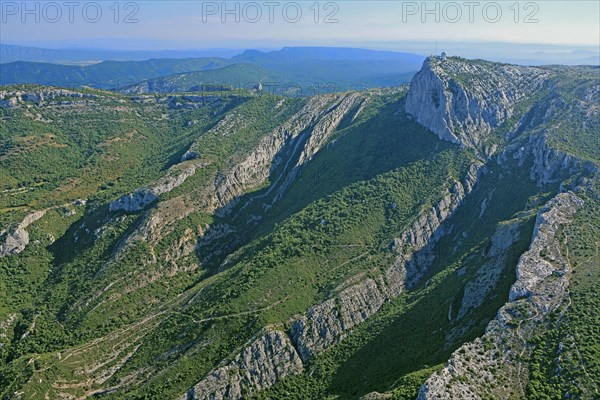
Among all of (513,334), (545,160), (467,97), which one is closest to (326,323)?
(513,334)

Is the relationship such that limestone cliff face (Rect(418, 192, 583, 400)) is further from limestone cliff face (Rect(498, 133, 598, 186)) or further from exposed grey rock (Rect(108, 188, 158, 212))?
exposed grey rock (Rect(108, 188, 158, 212))

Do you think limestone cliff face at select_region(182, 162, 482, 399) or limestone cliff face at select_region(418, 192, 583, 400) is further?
limestone cliff face at select_region(182, 162, 482, 399)

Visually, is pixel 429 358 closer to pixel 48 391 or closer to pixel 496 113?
pixel 48 391

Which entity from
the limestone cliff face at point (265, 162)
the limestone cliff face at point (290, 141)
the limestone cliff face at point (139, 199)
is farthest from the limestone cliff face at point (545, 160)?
the limestone cliff face at point (139, 199)

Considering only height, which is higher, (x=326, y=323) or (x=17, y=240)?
(x=17, y=240)

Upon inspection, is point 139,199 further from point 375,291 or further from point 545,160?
point 545,160

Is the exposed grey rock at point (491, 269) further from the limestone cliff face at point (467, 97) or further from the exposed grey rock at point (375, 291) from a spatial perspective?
the limestone cliff face at point (467, 97)

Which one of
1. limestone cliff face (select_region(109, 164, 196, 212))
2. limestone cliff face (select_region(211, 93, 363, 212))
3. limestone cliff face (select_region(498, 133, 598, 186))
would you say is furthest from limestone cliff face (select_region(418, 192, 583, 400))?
limestone cliff face (select_region(109, 164, 196, 212))
